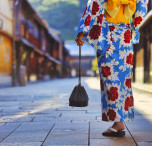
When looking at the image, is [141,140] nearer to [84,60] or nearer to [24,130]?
[24,130]

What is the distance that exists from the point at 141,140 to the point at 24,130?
1.45m

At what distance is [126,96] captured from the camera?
3.19m

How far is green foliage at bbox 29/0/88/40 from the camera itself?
281ft

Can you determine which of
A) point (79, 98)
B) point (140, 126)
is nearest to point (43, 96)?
point (140, 126)

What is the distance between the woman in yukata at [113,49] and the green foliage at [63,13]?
81.8m

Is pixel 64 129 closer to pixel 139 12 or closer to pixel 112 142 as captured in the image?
pixel 112 142

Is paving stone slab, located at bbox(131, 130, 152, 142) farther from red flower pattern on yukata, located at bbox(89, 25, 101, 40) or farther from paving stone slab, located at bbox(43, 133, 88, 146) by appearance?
red flower pattern on yukata, located at bbox(89, 25, 101, 40)

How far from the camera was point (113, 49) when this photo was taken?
3.18 meters

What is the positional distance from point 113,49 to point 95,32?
282 millimetres

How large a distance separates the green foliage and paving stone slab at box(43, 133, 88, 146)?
81968 millimetres

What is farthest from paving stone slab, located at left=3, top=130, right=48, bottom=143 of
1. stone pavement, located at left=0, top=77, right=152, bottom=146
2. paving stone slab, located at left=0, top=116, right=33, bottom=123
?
paving stone slab, located at left=0, top=116, right=33, bottom=123

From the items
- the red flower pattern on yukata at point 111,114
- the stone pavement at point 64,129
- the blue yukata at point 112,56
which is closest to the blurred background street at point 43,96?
the stone pavement at point 64,129

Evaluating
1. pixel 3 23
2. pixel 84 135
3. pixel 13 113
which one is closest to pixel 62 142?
pixel 84 135

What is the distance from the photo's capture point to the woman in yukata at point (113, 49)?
3160mm
